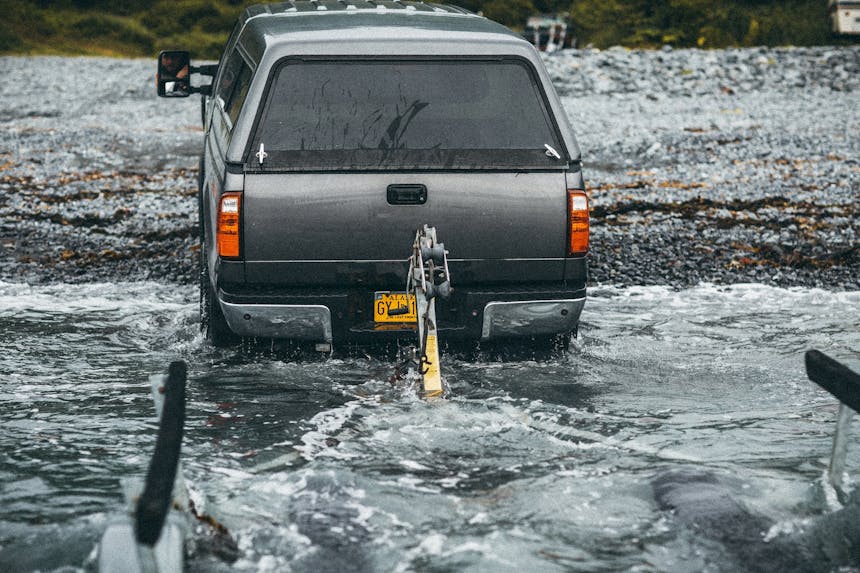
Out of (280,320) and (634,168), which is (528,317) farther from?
(634,168)

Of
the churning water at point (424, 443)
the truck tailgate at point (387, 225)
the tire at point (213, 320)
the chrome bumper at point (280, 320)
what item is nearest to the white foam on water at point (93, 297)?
the churning water at point (424, 443)

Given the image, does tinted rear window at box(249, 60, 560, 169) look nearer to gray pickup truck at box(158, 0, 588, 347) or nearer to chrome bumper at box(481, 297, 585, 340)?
gray pickup truck at box(158, 0, 588, 347)

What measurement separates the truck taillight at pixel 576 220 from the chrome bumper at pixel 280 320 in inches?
55.2

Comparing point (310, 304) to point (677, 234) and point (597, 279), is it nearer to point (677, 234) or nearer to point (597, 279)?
point (597, 279)

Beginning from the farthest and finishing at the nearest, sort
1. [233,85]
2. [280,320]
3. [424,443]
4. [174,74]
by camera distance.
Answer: [174,74], [233,85], [280,320], [424,443]

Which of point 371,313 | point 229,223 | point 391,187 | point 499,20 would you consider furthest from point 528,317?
point 499,20

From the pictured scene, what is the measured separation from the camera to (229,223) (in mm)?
6406

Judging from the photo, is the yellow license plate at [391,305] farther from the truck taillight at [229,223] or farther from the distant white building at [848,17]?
the distant white building at [848,17]

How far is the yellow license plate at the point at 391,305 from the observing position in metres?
6.63

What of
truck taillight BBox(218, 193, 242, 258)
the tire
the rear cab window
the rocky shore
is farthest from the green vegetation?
truck taillight BBox(218, 193, 242, 258)

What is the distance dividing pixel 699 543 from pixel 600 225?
779 centimetres

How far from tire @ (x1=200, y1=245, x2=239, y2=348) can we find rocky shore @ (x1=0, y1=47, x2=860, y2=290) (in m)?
2.37

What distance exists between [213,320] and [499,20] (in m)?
33.1

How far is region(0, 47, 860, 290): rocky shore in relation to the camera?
1093cm
